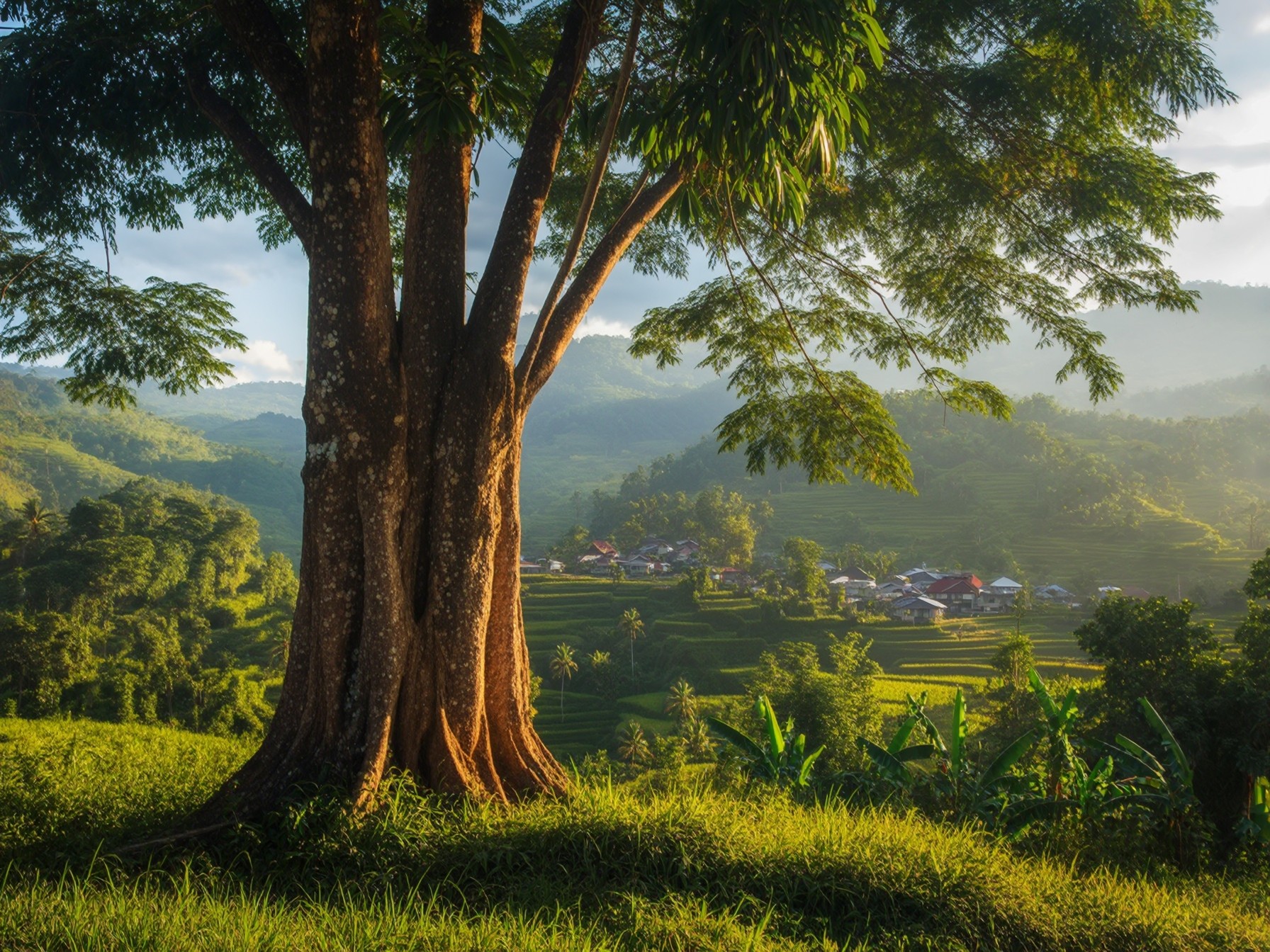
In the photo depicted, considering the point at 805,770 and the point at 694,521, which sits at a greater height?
the point at 694,521

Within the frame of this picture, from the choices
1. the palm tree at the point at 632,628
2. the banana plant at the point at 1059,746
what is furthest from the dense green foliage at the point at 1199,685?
the palm tree at the point at 632,628

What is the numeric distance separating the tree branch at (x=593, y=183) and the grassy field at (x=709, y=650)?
105 feet

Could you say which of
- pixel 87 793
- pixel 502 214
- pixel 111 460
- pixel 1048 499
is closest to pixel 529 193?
pixel 502 214

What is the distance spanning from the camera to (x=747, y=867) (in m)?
3.20

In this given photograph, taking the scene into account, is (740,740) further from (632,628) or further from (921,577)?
(921,577)

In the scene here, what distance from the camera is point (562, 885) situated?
307 cm

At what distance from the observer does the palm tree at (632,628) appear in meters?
47.2

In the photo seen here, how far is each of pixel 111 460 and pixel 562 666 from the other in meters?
114

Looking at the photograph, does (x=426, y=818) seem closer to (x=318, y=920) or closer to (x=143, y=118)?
(x=318, y=920)

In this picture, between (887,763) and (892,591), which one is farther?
(892,591)

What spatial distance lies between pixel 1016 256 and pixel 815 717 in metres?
20.6

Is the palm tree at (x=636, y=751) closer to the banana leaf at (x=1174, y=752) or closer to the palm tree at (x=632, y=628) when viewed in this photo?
the palm tree at (x=632, y=628)

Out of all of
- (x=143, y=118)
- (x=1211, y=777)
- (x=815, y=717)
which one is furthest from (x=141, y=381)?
(x=815, y=717)

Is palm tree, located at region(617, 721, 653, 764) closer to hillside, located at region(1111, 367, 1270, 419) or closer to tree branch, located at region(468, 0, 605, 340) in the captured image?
tree branch, located at region(468, 0, 605, 340)
